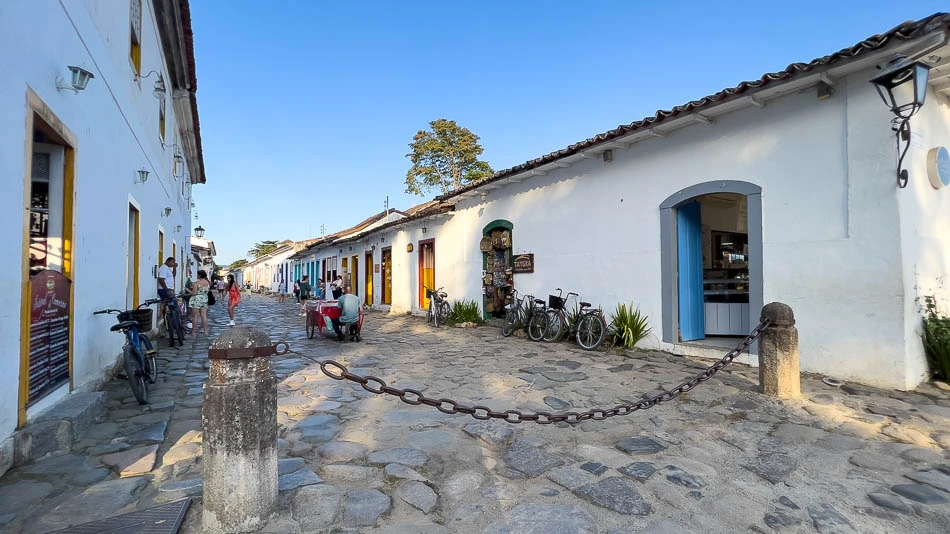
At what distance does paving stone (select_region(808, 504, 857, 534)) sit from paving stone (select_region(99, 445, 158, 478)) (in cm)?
389

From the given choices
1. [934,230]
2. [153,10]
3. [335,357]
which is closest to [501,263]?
[335,357]

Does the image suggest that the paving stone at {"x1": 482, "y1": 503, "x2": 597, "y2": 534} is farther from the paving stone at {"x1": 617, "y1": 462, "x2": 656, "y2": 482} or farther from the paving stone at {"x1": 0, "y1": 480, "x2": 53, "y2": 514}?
the paving stone at {"x1": 0, "y1": 480, "x2": 53, "y2": 514}

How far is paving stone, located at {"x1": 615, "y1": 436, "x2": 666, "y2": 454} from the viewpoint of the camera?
3273 mm

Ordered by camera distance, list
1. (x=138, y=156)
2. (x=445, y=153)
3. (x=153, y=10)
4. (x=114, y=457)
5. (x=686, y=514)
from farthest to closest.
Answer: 1. (x=445, y=153)
2. (x=153, y=10)
3. (x=138, y=156)
4. (x=114, y=457)
5. (x=686, y=514)

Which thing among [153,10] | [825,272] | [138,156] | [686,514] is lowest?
[686,514]

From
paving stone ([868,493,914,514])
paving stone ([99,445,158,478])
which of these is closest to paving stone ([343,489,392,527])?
paving stone ([99,445,158,478])

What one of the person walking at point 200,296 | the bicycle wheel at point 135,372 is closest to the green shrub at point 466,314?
the person walking at point 200,296

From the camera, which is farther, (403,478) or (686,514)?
(403,478)

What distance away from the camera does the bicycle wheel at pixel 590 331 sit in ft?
24.2

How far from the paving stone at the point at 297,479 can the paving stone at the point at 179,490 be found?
16.4 inches

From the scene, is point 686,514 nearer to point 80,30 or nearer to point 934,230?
point 934,230

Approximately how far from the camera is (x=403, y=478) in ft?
9.27

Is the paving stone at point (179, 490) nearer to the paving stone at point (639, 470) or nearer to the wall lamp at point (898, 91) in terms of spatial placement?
the paving stone at point (639, 470)

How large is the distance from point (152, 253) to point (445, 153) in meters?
21.2
